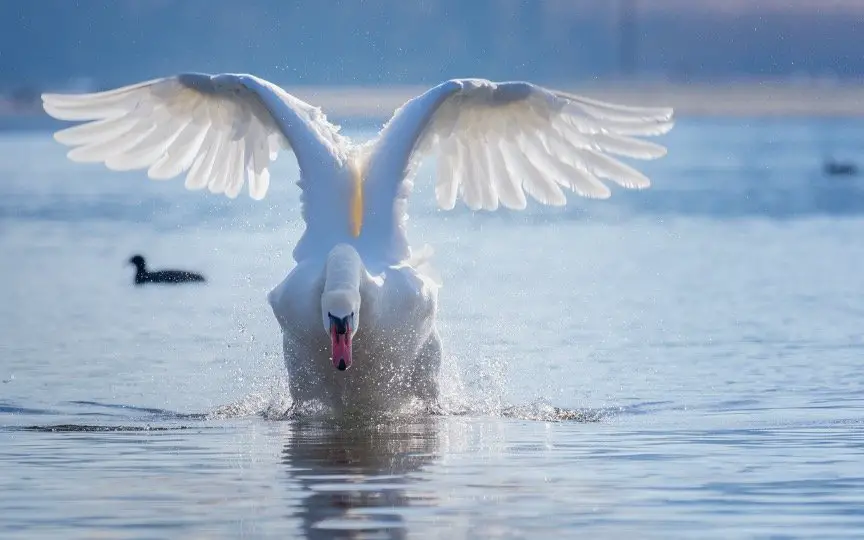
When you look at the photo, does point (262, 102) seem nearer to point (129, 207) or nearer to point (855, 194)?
point (129, 207)

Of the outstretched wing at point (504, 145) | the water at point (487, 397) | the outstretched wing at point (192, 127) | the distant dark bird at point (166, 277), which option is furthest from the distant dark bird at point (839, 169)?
the outstretched wing at point (192, 127)

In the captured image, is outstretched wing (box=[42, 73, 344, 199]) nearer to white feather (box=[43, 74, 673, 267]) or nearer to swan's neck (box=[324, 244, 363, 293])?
white feather (box=[43, 74, 673, 267])

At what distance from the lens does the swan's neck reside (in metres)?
11.9

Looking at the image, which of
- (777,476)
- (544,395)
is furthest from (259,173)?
(777,476)

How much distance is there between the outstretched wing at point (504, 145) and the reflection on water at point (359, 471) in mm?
1698

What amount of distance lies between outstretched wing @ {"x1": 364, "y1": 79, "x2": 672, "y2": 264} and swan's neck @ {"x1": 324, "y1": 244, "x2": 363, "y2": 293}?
967mm

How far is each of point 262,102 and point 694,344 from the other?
4.39m

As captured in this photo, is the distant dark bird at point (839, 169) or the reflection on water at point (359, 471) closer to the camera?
the reflection on water at point (359, 471)

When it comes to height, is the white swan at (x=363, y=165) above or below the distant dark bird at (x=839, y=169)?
below

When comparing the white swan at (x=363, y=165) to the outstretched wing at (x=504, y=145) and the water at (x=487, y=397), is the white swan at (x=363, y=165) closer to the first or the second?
the outstretched wing at (x=504, y=145)

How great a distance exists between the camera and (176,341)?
55.3 ft

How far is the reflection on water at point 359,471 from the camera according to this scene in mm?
9047

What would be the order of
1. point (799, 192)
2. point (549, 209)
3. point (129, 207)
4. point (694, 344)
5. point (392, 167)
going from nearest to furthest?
point (392, 167)
point (694, 344)
point (549, 209)
point (129, 207)
point (799, 192)

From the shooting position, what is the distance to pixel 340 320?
11750 mm
